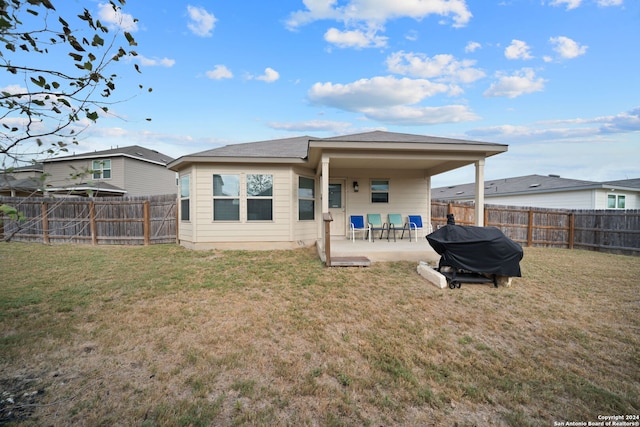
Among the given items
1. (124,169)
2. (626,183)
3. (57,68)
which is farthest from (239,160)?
(626,183)

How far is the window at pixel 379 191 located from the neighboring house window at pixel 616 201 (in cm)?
1202

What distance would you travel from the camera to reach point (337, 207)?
970 centimetres

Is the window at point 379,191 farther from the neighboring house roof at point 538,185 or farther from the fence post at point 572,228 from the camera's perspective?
the neighboring house roof at point 538,185

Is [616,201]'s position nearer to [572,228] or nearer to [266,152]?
[572,228]

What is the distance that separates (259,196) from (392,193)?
4431mm

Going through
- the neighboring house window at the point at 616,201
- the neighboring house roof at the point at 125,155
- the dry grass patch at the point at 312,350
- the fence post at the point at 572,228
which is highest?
the neighboring house roof at the point at 125,155

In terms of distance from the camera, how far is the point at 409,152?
714cm

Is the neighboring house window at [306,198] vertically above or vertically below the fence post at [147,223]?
above

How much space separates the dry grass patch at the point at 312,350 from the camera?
224cm

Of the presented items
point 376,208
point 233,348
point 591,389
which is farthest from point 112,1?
point 376,208

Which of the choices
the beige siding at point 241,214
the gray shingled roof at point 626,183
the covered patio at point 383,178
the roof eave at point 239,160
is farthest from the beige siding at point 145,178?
the gray shingled roof at point 626,183

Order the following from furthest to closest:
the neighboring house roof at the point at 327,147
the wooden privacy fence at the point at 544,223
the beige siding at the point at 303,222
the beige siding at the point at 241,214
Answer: the wooden privacy fence at the point at 544,223 → the beige siding at the point at 303,222 → the beige siding at the point at 241,214 → the neighboring house roof at the point at 327,147

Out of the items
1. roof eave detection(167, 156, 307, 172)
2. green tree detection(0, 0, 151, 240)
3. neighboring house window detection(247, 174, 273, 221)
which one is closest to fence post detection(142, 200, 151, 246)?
roof eave detection(167, 156, 307, 172)

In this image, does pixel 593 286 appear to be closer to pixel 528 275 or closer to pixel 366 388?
pixel 528 275
